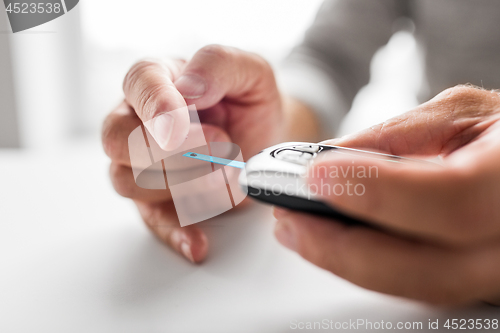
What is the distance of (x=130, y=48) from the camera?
775mm

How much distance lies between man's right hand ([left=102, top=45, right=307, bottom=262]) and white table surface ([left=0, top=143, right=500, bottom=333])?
0.02m

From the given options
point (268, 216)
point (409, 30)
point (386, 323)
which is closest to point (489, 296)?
point (386, 323)

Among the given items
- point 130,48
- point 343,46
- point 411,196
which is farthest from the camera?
point 130,48

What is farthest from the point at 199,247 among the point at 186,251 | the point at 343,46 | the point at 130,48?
the point at 130,48

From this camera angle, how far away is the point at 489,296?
0.64 feet

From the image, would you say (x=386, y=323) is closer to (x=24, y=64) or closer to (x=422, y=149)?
(x=422, y=149)

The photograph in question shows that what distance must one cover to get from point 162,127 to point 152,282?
10cm

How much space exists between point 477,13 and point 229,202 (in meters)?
0.48

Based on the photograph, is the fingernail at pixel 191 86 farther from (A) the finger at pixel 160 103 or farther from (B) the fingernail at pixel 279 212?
(B) the fingernail at pixel 279 212

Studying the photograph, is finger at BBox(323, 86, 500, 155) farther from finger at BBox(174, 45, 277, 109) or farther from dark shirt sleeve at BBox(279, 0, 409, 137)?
dark shirt sleeve at BBox(279, 0, 409, 137)

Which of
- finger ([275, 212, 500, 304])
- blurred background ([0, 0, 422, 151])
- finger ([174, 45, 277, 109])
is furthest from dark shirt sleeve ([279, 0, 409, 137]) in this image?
finger ([275, 212, 500, 304])

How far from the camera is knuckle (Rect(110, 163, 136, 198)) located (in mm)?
312

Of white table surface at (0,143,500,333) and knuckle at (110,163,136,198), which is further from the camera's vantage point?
knuckle at (110,163,136,198)

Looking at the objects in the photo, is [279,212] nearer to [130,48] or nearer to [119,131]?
[119,131]
